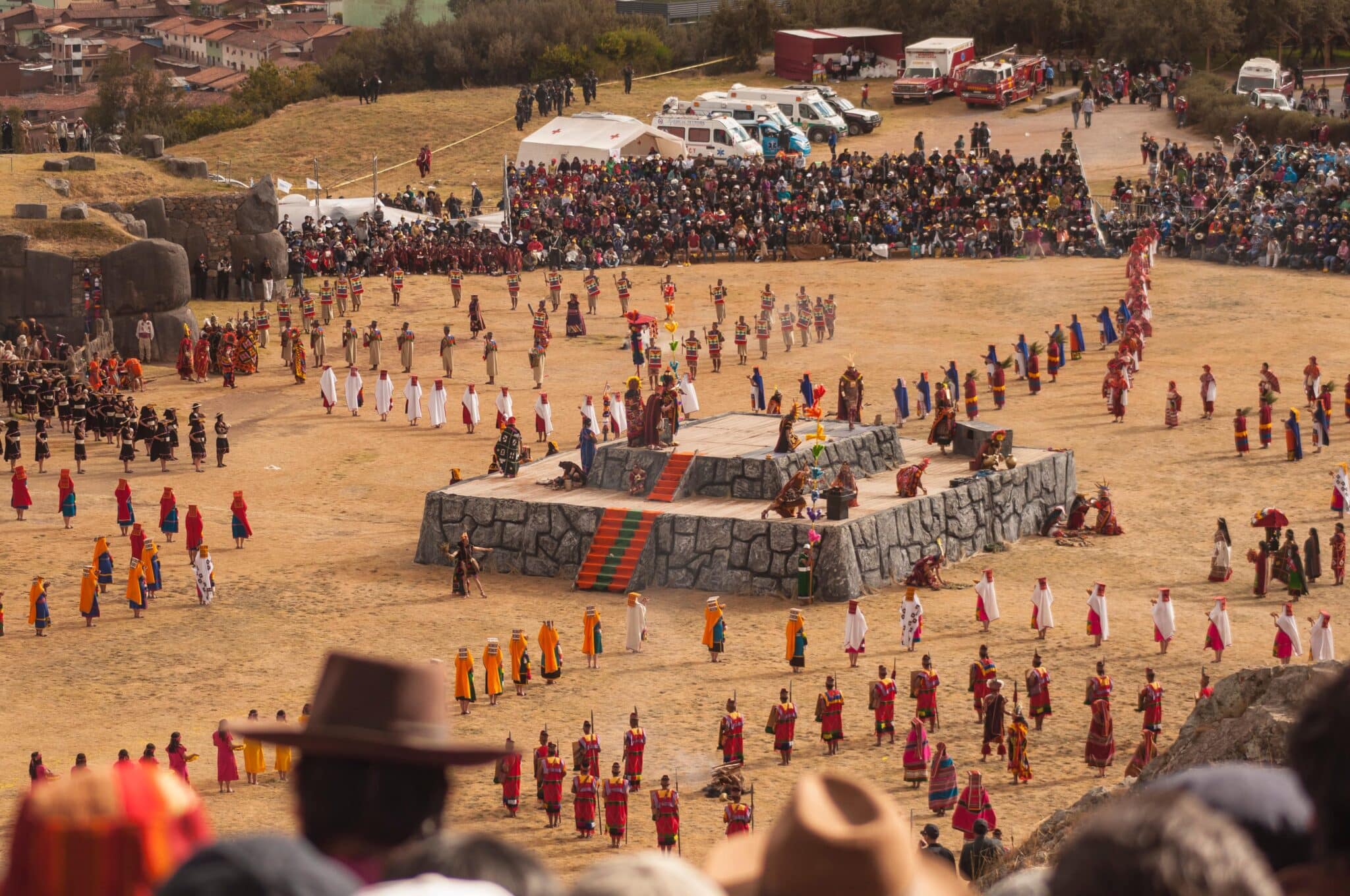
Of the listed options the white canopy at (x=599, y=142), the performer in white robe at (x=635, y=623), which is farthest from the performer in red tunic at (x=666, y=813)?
the white canopy at (x=599, y=142)

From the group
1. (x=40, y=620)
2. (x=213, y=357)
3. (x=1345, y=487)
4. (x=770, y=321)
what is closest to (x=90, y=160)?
(x=213, y=357)

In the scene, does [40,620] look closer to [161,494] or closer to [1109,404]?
[161,494]

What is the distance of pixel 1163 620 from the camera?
2252 cm

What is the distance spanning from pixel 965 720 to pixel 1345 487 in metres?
9.56

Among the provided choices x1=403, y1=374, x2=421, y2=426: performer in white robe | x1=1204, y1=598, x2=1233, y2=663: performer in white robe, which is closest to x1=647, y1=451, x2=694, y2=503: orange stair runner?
x1=1204, y1=598, x2=1233, y2=663: performer in white robe

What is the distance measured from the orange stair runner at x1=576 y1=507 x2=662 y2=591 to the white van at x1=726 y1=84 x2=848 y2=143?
32.2 meters

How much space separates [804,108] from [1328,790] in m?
55.1

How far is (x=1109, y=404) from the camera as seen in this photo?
3362cm

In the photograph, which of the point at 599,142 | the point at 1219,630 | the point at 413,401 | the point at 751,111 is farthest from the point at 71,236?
the point at 1219,630

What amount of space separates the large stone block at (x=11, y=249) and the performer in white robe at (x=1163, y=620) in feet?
84.6

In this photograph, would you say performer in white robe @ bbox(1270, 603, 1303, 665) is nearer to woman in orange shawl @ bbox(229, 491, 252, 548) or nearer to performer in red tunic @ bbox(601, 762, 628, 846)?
performer in red tunic @ bbox(601, 762, 628, 846)

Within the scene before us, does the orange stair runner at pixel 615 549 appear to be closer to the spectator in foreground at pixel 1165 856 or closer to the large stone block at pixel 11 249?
the large stone block at pixel 11 249

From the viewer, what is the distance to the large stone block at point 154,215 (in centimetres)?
4412

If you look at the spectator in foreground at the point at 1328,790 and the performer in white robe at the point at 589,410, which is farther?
the performer in white robe at the point at 589,410
